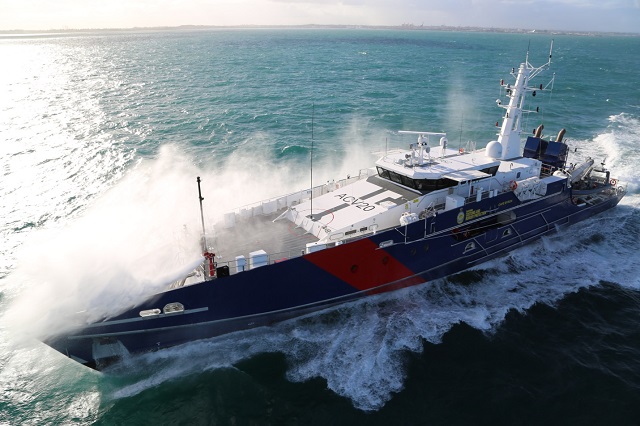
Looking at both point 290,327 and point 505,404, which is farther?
point 290,327

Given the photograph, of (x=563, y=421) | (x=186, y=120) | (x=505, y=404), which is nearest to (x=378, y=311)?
(x=505, y=404)

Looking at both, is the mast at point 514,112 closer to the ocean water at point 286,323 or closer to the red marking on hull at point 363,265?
the ocean water at point 286,323

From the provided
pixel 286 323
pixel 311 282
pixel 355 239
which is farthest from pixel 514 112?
pixel 286 323

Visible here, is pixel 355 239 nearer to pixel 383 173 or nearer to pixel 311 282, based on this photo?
pixel 311 282

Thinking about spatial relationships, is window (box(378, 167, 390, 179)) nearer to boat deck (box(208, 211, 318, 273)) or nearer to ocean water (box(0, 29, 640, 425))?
boat deck (box(208, 211, 318, 273))

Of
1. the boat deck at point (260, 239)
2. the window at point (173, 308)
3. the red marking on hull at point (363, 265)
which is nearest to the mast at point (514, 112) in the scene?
the red marking on hull at point (363, 265)

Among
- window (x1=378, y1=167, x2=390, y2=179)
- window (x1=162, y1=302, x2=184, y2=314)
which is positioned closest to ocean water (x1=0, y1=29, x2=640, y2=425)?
window (x1=162, y1=302, x2=184, y2=314)

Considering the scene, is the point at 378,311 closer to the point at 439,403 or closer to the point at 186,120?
the point at 439,403
